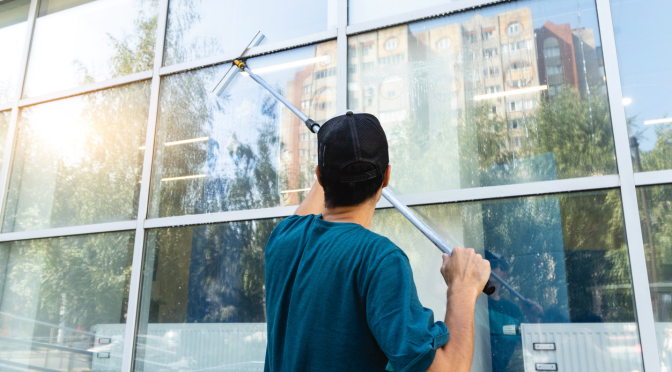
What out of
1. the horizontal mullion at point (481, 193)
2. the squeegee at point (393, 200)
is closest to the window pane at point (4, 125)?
the squeegee at point (393, 200)

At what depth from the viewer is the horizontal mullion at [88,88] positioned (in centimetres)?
423

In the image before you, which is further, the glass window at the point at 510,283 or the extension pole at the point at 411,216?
the glass window at the point at 510,283

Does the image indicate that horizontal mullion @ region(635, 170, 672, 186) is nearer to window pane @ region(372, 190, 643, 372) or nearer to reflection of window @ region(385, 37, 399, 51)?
window pane @ region(372, 190, 643, 372)

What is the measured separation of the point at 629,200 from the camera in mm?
2551

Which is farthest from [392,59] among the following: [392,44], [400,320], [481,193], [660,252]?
[400,320]

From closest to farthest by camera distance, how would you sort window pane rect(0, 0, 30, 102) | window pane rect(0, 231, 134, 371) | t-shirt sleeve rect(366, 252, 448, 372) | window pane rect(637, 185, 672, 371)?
1. t-shirt sleeve rect(366, 252, 448, 372)
2. window pane rect(637, 185, 672, 371)
3. window pane rect(0, 231, 134, 371)
4. window pane rect(0, 0, 30, 102)

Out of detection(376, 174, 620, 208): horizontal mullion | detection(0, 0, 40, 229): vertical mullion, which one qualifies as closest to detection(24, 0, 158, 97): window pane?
detection(0, 0, 40, 229): vertical mullion

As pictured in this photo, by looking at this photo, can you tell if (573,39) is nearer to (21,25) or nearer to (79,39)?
(79,39)

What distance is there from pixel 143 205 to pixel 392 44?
2.17 m

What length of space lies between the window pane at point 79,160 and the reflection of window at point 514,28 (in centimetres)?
277

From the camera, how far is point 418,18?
3279mm

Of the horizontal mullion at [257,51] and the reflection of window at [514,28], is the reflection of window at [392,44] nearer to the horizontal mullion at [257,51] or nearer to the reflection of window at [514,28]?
the horizontal mullion at [257,51]

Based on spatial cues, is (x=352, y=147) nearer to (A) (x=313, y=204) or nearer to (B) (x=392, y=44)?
(A) (x=313, y=204)

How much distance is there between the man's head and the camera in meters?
1.36
